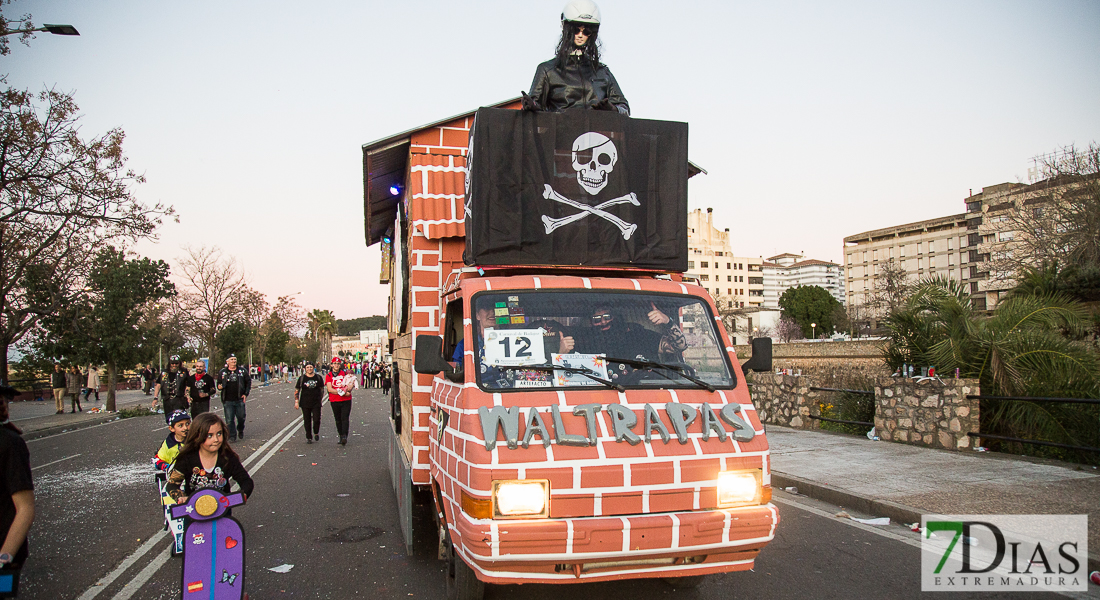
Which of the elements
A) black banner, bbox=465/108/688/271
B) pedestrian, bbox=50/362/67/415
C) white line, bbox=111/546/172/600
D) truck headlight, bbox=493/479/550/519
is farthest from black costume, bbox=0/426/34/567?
pedestrian, bbox=50/362/67/415

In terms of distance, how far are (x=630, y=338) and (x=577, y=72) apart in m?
2.91

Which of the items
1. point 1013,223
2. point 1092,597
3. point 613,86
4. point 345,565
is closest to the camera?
point 1092,597

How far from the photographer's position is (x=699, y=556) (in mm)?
3781

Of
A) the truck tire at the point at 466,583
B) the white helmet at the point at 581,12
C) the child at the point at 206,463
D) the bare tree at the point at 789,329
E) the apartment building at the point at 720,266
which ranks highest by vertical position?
the apartment building at the point at 720,266

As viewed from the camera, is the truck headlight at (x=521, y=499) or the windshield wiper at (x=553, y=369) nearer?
the truck headlight at (x=521, y=499)

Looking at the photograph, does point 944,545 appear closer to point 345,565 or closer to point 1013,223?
point 345,565

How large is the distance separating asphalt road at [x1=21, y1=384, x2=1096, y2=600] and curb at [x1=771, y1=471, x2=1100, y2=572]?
21cm

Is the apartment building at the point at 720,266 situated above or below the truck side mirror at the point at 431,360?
above

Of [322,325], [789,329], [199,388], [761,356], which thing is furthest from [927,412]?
[322,325]

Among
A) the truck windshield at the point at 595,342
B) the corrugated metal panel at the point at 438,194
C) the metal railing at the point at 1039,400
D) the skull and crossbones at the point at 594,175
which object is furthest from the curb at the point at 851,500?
the corrugated metal panel at the point at 438,194

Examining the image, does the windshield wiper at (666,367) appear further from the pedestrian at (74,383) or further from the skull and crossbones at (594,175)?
the pedestrian at (74,383)

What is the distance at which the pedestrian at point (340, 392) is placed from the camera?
13.4 m

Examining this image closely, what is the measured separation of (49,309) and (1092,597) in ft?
82.0

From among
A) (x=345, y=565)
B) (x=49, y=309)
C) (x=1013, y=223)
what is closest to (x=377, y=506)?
(x=345, y=565)
